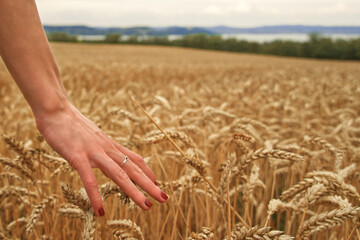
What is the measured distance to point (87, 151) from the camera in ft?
3.14

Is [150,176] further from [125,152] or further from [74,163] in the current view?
[74,163]

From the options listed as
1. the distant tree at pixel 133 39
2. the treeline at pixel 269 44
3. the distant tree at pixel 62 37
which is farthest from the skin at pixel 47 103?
the distant tree at pixel 62 37

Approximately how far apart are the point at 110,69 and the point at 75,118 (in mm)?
9891

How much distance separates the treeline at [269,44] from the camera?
5130cm

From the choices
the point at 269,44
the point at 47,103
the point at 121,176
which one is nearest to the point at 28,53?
the point at 47,103

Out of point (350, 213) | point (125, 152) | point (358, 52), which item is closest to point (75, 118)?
point (125, 152)

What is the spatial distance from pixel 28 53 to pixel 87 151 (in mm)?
349

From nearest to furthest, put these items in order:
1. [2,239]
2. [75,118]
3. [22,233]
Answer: [75,118] → [2,239] → [22,233]

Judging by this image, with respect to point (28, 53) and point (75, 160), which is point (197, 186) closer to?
point (75, 160)

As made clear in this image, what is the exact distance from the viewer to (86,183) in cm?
92

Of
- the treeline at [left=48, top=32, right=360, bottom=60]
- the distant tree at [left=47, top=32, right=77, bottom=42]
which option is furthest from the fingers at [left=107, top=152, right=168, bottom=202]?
the distant tree at [left=47, top=32, right=77, bottom=42]

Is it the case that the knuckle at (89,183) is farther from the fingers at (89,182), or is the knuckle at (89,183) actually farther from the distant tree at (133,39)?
the distant tree at (133,39)

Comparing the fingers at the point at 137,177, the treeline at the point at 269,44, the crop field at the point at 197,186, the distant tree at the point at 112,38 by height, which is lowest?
the crop field at the point at 197,186

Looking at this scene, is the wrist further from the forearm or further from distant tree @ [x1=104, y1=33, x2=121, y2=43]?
distant tree @ [x1=104, y1=33, x2=121, y2=43]
